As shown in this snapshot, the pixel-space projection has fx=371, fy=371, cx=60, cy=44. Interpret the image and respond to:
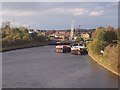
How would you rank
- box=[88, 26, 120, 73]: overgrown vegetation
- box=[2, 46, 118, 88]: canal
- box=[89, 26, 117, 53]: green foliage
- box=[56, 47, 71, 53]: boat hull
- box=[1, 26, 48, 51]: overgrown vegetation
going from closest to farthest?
1. box=[2, 46, 118, 88]: canal
2. box=[88, 26, 120, 73]: overgrown vegetation
3. box=[89, 26, 117, 53]: green foliage
4. box=[56, 47, 71, 53]: boat hull
5. box=[1, 26, 48, 51]: overgrown vegetation

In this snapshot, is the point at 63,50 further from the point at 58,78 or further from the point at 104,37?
the point at 58,78

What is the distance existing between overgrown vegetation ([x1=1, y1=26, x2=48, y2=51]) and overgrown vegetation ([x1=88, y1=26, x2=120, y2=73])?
7212 mm

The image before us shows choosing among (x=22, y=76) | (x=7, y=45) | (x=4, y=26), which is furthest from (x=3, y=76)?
(x=4, y=26)

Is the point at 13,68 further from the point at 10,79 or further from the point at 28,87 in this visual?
the point at 28,87

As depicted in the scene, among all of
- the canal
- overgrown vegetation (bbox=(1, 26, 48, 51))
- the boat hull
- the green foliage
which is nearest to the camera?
the canal

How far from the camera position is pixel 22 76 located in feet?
31.9

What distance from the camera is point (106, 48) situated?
1300cm

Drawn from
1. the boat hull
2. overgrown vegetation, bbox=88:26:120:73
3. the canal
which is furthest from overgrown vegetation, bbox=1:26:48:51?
the canal

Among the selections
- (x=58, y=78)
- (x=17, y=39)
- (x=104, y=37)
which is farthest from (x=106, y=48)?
(x=17, y=39)

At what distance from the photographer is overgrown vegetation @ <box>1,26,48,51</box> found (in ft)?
78.2

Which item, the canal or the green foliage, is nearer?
the canal

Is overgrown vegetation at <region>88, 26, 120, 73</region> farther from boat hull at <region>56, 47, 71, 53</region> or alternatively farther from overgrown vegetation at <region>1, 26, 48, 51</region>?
overgrown vegetation at <region>1, 26, 48, 51</region>

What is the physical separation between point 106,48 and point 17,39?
531 inches

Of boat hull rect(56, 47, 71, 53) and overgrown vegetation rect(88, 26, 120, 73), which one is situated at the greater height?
overgrown vegetation rect(88, 26, 120, 73)
